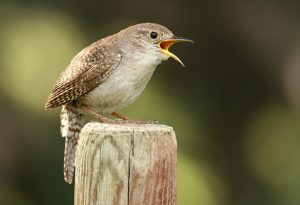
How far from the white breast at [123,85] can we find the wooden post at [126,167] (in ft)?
6.55

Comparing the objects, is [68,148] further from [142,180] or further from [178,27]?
[178,27]

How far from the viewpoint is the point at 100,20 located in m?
12.9

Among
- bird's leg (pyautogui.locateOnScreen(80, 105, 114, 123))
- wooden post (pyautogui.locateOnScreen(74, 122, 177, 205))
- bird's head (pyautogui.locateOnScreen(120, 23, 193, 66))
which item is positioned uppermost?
bird's head (pyautogui.locateOnScreen(120, 23, 193, 66))

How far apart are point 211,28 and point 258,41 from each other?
1.96ft

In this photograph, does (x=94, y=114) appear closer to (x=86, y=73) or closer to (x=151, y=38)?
(x=86, y=73)

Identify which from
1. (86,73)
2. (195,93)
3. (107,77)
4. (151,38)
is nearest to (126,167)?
(107,77)

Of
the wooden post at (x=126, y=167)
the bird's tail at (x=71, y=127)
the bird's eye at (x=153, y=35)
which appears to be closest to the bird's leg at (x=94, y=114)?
the bird's tail at (x=71, y=127)

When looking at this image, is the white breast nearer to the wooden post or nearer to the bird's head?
the bird's head

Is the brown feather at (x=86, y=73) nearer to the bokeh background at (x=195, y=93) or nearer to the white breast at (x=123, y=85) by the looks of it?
the white breast at (x=123, y=85)

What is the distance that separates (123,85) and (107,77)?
0.48ft

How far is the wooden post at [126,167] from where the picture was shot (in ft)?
15.9

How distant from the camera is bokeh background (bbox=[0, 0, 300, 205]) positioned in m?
12.0

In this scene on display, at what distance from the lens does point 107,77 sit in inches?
278

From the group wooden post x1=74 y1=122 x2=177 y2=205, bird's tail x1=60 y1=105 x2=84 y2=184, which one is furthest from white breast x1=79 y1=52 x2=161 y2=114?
wooden post x1=74 y1=122 x2=177 y2=205
